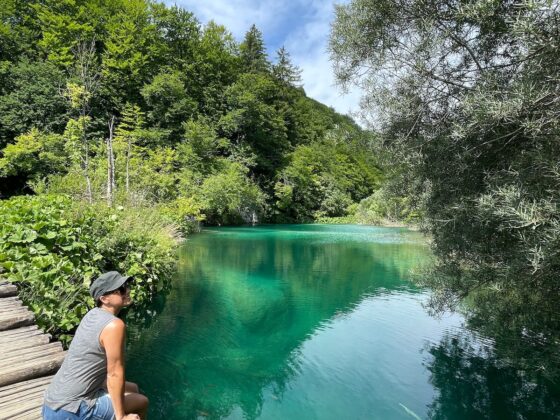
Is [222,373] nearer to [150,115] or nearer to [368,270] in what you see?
[368,270]

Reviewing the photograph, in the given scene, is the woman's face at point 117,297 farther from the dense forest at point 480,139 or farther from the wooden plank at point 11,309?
the dense forest at point 480,139

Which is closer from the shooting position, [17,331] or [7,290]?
[17,331]

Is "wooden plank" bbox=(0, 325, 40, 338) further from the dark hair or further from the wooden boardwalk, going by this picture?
the dark hair

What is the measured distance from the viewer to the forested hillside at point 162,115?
25750 mm

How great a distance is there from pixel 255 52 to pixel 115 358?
55.4 meters

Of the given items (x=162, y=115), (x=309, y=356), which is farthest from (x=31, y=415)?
(x=162, y=115)

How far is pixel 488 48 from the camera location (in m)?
5.09

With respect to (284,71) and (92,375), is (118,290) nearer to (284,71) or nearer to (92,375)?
(92,375)

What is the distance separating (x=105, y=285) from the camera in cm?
281

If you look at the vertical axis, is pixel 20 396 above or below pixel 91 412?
below

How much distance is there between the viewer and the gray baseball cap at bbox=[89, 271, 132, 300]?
279cm

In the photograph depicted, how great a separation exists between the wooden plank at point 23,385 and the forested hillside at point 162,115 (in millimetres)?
13905

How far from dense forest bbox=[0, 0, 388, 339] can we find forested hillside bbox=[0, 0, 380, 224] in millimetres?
143

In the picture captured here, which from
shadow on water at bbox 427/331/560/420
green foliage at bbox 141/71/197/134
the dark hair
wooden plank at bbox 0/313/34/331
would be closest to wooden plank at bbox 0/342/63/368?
wooden plank at bbox 0/313/34/331
